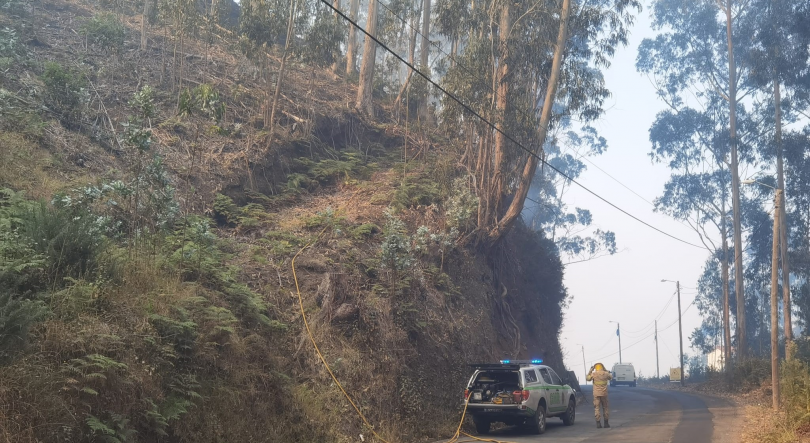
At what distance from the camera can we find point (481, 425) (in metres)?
16.5

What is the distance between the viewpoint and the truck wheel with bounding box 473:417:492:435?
1641 cm

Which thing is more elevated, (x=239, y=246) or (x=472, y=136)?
(x=472, y=136)

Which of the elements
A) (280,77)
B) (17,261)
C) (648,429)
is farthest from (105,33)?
(648,429)

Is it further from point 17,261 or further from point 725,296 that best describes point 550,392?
point 725,296

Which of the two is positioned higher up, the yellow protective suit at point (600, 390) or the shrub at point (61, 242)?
the shrub at point (61, 242)

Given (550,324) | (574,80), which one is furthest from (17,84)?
(550,324)

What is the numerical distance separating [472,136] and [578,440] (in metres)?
14.2

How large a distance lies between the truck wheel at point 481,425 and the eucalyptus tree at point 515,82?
368 inches

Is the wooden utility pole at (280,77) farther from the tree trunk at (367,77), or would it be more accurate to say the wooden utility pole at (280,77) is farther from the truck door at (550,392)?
the truck door at (550,392)

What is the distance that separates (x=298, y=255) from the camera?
17859mm

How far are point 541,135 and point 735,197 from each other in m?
24.1

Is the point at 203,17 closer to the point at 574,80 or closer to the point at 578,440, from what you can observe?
the point at 574,80

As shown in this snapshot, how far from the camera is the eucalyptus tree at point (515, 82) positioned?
2392cm

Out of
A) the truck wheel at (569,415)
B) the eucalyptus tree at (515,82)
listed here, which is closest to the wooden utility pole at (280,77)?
the eucalyptus tree at (515,82)
